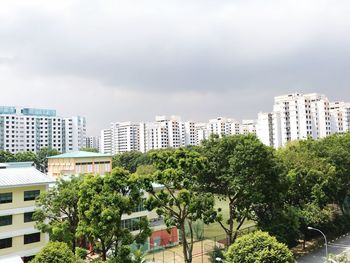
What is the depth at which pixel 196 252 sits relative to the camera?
2692 centimetres

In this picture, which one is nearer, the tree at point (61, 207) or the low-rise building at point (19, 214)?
the tree at point (61, 207)

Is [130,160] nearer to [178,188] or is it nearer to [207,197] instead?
[207,197]

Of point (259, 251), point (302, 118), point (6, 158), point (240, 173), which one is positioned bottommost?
point (259, 251)

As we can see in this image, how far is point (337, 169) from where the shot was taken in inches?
1363

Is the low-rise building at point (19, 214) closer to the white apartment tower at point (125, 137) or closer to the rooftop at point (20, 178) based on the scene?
the rooftop at point (20, 178)

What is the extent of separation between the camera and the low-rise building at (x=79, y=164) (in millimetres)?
49188

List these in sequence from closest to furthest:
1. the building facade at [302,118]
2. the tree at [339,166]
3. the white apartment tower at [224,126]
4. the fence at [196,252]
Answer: the fence at [196,252], the tree at [339,166], the building facade at [302,118], the white apartment tower at [224,126]

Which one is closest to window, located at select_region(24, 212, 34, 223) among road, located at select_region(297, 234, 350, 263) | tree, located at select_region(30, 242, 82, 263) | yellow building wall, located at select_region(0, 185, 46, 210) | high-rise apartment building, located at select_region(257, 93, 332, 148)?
yellow building wall, located at select_region(0, 185, 46, 210)

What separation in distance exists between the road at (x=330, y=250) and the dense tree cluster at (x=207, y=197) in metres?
1.49

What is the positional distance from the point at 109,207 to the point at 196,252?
13296mm

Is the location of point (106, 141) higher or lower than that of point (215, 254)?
higher

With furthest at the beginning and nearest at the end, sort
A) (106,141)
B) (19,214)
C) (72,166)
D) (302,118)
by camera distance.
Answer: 1. (106,141)
2. (302,118)
3. (72,166)
4. (19,214)

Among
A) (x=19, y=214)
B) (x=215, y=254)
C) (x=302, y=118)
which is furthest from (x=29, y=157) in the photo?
(x=302, y=118)

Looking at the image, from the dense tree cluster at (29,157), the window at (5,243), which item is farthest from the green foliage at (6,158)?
the window at (5,243)
